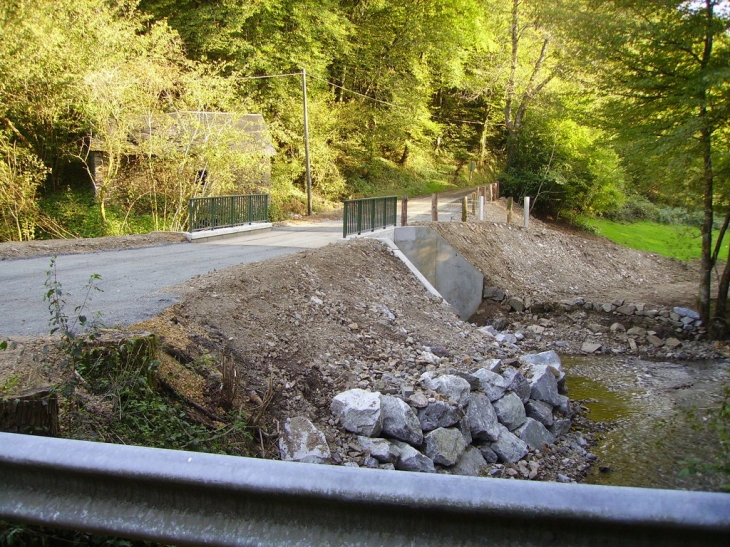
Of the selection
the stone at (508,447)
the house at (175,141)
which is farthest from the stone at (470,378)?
the house at (175,141)

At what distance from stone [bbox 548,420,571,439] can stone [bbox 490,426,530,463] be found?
1032 mm

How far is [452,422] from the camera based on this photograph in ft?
26.3

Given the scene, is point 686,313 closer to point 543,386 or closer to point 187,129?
point 543,386

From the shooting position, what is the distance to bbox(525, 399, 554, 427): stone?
9625 millimetres

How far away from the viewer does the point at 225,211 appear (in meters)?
18.8

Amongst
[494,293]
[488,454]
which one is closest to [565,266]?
[494,293]

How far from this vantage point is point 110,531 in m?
1.52

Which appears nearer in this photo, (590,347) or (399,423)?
(399,423)

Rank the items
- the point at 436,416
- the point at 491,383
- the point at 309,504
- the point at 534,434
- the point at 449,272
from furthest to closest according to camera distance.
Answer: the point at 449,272 → the point at 491,383 → the point at 534,434 → the point at 436,416 → the point at 309,504

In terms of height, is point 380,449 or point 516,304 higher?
point 380,449

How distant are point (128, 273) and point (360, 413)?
6.14 metres

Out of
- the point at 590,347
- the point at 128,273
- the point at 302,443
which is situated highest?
the point at 128,273

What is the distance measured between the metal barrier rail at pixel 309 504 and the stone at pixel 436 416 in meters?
6.58

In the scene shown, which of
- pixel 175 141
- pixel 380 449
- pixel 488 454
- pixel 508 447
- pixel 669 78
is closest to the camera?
pixel 380 449
